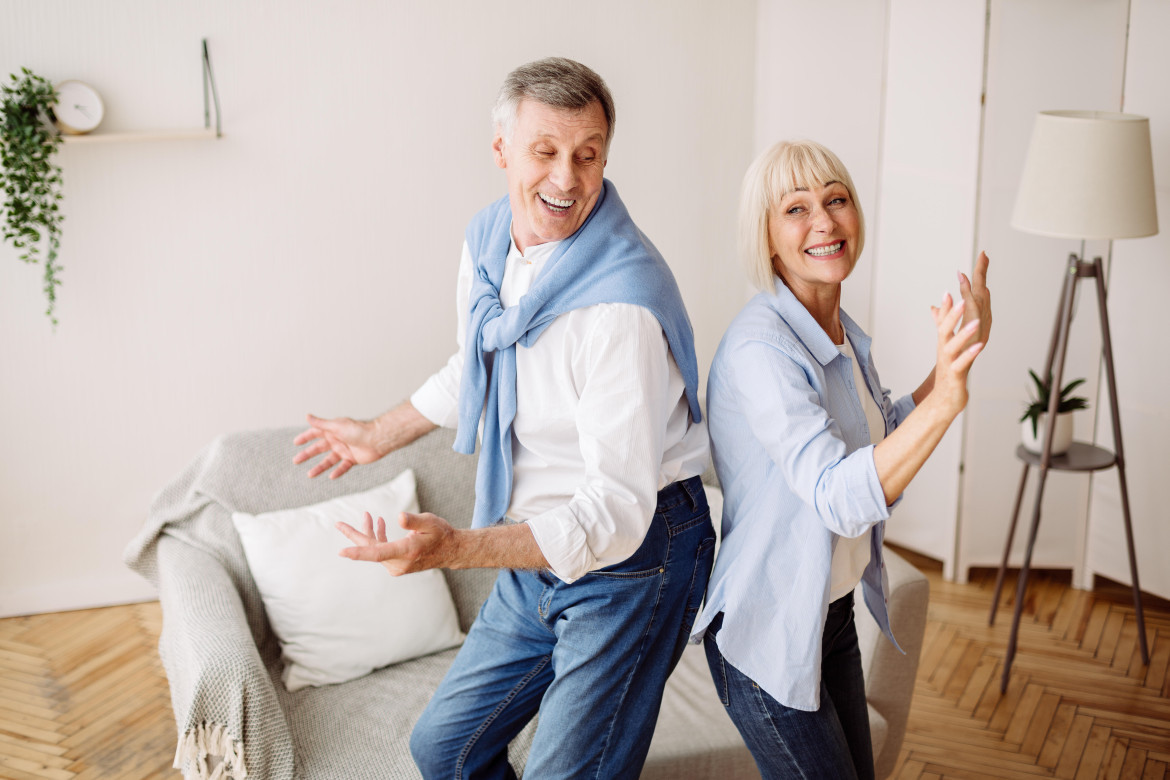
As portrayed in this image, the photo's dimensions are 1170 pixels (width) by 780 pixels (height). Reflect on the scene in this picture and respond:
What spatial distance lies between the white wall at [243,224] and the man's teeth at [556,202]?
203 centimetres

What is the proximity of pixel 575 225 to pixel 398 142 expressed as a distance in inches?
80.0

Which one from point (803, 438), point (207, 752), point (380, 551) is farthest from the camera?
point (207, 752)

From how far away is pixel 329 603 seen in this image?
235 cm

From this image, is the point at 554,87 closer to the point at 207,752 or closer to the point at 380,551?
the point at 380,551

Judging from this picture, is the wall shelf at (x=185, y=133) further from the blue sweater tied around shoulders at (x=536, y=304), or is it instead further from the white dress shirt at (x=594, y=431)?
the white dress shirt at (x=594, y=431)

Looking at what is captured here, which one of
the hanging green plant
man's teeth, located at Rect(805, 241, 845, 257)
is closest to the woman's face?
man's teeth, located at Rect(805, 241, 845, 257)

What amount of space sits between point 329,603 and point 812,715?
1246mm

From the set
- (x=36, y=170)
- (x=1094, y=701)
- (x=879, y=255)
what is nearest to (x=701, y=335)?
(x=879, y=255)

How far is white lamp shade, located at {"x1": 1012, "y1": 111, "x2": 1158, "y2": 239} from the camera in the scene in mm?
2871

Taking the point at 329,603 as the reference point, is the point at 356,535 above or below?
above

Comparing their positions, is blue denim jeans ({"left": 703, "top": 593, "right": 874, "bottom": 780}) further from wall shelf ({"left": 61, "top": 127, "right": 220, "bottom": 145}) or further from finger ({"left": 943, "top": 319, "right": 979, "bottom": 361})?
wall shelf ({"left": 61, "top": 127, "right": 220, "bottom": 145})

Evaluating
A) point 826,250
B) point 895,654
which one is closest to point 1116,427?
point 895,654

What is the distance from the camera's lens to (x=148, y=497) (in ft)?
11.6

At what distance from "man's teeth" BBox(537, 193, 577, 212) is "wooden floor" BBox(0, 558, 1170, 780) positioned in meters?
1.88
